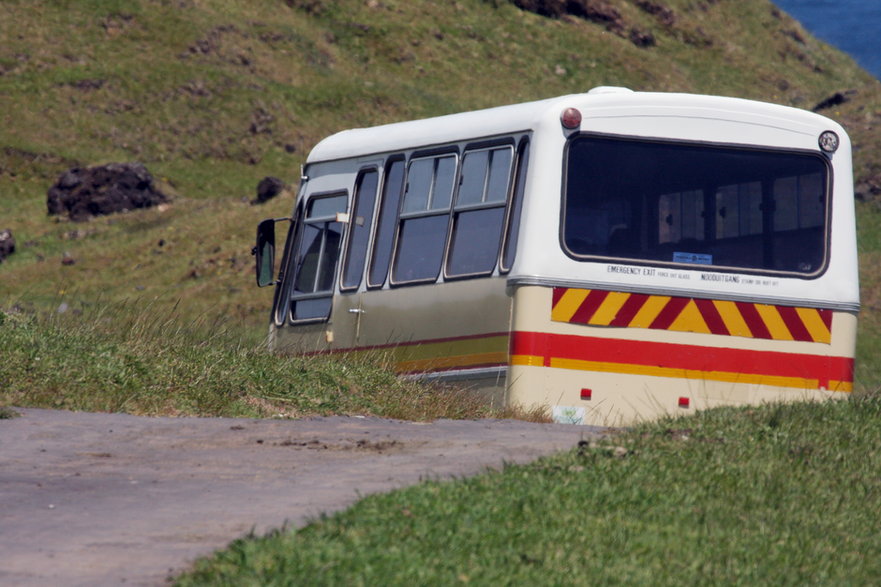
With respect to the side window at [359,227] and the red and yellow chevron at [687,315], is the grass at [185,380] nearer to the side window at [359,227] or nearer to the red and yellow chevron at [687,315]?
the red and yellow chevron at [687,315]

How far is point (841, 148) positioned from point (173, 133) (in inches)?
2230

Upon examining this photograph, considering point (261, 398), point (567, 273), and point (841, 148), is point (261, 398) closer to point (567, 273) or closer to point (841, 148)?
point (567, 273)

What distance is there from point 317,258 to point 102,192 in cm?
3709

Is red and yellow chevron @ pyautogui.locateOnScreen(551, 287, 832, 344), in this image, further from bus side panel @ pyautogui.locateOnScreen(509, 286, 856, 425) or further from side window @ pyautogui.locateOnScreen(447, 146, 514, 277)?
side window @ pyautogui.locateOnScreen(447, 146, 514, 277)

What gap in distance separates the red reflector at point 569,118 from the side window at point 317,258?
309 cm

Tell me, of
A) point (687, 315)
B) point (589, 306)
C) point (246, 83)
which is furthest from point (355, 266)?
point (246, 83)

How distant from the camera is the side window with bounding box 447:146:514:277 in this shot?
11539 mm

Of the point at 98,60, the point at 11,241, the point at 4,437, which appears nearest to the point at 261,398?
the point at 4,437

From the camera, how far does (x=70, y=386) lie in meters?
9.98

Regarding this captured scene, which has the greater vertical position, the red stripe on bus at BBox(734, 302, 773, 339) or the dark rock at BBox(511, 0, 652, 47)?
the dark rock at BBox(511, 0, 652, 47)

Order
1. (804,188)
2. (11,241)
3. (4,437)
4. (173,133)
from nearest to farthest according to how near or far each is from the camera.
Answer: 1. (4,437)
2. (804,188)
3. (11,241)
4. (173,133)

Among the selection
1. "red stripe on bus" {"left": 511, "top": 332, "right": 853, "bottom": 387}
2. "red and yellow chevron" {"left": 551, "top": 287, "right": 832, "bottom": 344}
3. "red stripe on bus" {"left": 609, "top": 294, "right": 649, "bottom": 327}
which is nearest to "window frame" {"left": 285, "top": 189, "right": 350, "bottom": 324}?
"red stripe on bus" {"left": 511, "top": 332, "right": 853, "bottom": 387}

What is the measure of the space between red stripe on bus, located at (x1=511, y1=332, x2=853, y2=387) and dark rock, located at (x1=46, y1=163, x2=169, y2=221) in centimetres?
4015

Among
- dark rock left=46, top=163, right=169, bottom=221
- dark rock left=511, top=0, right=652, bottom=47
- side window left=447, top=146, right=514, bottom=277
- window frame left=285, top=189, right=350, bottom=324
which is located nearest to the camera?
side window left=447, top=146, right=514, bottom=277
